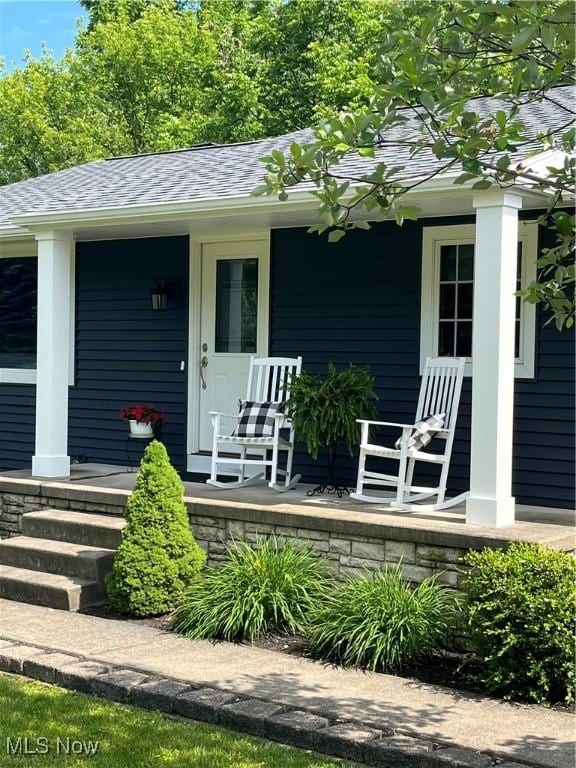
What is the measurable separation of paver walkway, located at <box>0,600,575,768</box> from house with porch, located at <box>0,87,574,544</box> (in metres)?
1.57

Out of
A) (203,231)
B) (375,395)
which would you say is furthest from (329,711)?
(203,231)

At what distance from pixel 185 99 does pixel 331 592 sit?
21.2m

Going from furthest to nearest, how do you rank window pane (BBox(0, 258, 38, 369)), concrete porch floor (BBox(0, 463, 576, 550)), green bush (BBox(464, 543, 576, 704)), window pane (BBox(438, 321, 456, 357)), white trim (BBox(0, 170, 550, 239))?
window pane (BBox(0, 258, 38, 369)) < window pane (BBox(438, 321, 456, 357)) < white trim (BBox(0, 170, 550, 239)) < concrete porch floor (BBox(0, 463, 576, 550)) < green bush (BBox(464, 543, 576, 704))

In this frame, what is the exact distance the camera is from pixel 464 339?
24.8ft

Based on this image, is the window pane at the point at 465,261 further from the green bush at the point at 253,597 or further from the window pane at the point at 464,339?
the green bush at the point at 253,597

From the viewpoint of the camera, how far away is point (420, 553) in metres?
5.92

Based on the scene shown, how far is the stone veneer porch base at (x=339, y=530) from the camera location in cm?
578

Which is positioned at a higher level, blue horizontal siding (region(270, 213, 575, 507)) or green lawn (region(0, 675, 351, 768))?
blue horizontal siding (region(270, 213, 575, 507))

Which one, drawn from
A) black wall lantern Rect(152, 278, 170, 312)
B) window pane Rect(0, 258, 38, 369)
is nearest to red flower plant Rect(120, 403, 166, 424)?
black wall lantern Rect(152, 278, 170, 312)

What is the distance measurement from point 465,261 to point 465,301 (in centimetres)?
30

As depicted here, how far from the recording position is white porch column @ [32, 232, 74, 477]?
830 cm

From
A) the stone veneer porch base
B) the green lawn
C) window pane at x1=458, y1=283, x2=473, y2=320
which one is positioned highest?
window pane at x1=458, y1=283, x2=473, y2=320

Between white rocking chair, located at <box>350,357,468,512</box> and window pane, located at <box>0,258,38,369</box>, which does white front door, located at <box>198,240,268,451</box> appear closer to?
white rocking chair, located at <box>350,357,468,512</box>

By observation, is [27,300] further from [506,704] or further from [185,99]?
[185,99]
